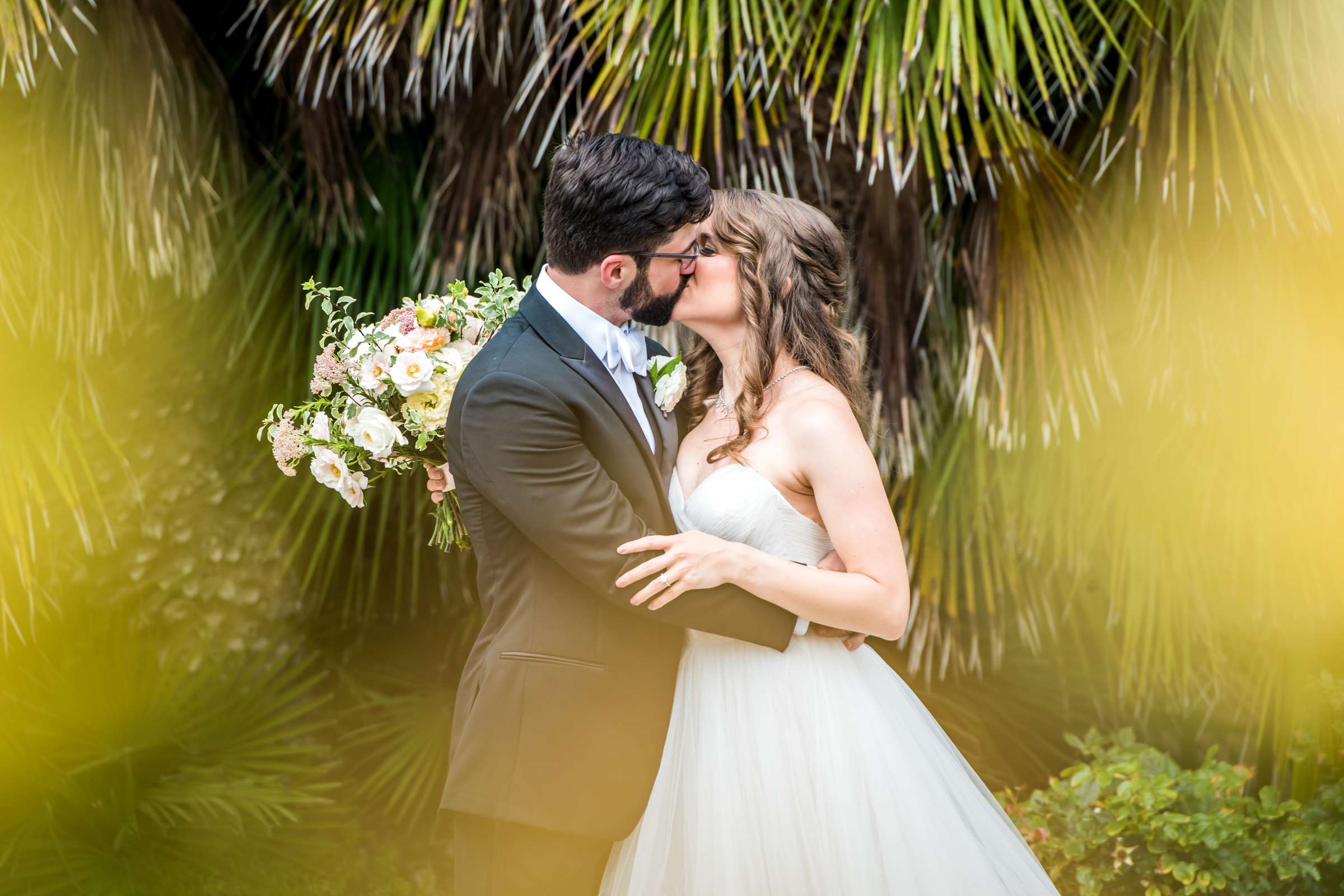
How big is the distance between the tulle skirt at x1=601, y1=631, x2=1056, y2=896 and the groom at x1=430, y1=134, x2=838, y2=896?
2.8 inches

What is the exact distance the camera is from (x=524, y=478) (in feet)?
5.04

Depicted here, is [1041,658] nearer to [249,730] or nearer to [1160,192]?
[1160,192]

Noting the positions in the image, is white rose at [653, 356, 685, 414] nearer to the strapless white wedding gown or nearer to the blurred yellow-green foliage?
the strapless white wedding gown

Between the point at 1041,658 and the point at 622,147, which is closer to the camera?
the point at 622,147

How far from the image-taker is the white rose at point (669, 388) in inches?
74.4

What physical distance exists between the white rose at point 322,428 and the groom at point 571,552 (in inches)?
11.3

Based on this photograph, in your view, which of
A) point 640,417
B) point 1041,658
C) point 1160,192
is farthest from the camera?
point 1041,658

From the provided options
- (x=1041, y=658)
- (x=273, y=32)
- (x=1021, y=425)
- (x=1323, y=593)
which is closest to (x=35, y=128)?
(x=273, y=32)

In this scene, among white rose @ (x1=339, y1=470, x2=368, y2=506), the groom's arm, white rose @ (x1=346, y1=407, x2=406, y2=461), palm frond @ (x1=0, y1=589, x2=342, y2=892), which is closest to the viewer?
the groom's arm

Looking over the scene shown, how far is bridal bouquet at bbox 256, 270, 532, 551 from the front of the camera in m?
1.75

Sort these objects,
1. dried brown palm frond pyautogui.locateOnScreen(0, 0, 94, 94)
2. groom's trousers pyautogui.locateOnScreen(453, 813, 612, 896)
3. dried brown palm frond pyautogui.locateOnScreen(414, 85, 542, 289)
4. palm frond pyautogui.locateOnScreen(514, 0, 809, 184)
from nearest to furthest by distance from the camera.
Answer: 1. groom's trousers pyautogui.locateOnScreen(453, 813, 612, 896)
2. palm frond pyautogui.locateOnScreen(514, 0, 809, 184)
3. dried brown palm frond pyautogui.locateOnScreen(0, 0, 94, 94)
4. dried brown palm frond pyautogui.locateOnScreen(414, 85, 542, 289)

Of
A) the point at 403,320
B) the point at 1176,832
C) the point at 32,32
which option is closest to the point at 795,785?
the point at 403,320

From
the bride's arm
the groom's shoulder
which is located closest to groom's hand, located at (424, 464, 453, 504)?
the groom's shoulder

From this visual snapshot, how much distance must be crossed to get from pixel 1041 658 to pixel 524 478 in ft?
8.32
